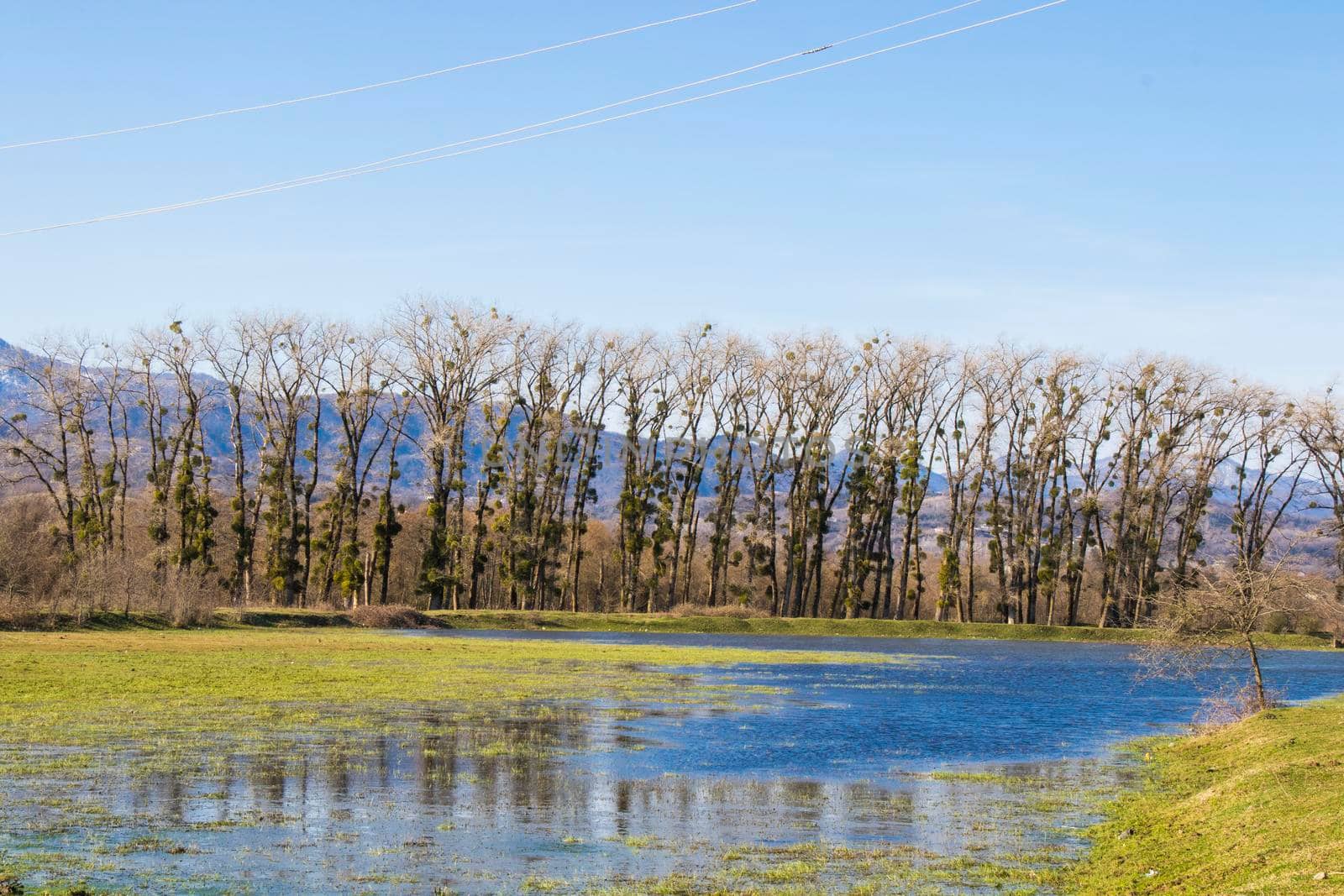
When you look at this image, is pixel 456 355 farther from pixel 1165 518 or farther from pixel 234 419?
pixel 1165 518

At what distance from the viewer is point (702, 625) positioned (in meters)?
88.5

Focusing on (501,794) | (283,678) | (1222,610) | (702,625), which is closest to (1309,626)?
(702,625)

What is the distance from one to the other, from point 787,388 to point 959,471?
578 inches

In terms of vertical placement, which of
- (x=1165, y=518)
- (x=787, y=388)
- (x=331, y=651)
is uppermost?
(x=787, y=388)

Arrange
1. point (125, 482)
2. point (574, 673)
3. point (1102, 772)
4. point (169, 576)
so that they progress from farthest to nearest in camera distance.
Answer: point (125, 482) < point (169, 576) < point (574, 673) < point (1102, 772)

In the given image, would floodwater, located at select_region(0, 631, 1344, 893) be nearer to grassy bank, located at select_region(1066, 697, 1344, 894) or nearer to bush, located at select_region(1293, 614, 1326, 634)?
grassy bank, located at select_region(1066, 697, 1344, 894)

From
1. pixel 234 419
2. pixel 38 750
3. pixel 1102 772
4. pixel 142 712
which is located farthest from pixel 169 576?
pixel 1102 772

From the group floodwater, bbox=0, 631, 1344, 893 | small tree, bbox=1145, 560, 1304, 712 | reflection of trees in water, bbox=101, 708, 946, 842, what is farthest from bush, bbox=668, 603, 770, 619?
reflection of trees in water, bbox=101, 708, 946, 842

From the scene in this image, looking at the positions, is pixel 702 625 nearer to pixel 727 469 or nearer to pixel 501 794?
pixel 727 469

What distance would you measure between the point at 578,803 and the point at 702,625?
68401mm

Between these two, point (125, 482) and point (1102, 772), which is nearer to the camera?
point (1102, 772)

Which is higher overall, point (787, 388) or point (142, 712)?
point (787, 388)

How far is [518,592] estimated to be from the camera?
96.9 m

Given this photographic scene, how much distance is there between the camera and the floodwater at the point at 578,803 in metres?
15.7
